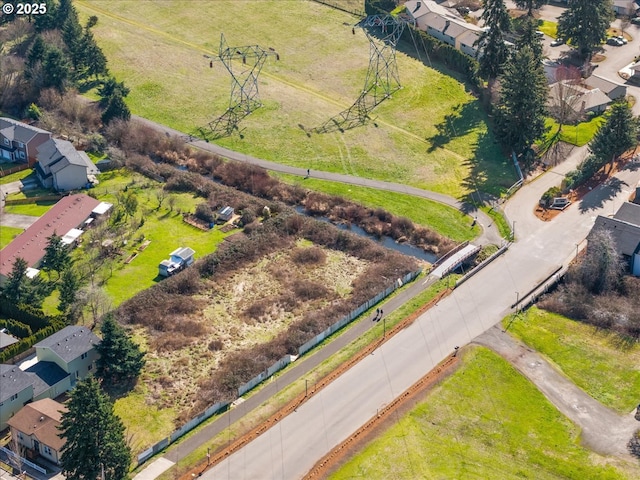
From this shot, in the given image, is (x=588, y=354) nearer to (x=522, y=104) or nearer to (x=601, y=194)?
(x=601, y=194)

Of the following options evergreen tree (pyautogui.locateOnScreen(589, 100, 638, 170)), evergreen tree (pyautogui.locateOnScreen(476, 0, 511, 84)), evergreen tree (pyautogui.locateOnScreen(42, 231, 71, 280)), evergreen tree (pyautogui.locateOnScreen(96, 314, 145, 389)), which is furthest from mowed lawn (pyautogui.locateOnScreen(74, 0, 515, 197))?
evergreen tree (pyautogui.locateOnScreen(96, 314, 145, 389))

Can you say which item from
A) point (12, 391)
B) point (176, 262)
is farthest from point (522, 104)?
point (12, 391)

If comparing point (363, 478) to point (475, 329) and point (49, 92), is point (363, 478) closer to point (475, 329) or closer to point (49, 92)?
point (475, 329)

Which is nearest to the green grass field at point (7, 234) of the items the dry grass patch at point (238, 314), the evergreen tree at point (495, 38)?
the dry grass patch at point (238, 314)

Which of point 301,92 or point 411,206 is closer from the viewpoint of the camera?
point 411,206

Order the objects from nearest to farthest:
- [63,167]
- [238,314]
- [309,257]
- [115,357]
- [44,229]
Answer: [115,357] < [238,314] < [309,257] < [44,229] < [63,167]

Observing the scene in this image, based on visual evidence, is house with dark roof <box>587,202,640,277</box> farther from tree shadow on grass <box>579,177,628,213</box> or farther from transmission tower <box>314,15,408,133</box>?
transmission tower <box>314,15,408,133</box>

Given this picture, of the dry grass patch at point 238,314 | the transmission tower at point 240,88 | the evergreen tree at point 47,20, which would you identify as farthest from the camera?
the evergreen tree at point 47,20

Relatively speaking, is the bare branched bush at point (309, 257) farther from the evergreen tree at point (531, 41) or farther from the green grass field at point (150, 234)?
the evergreen tree at point (531, 41)
